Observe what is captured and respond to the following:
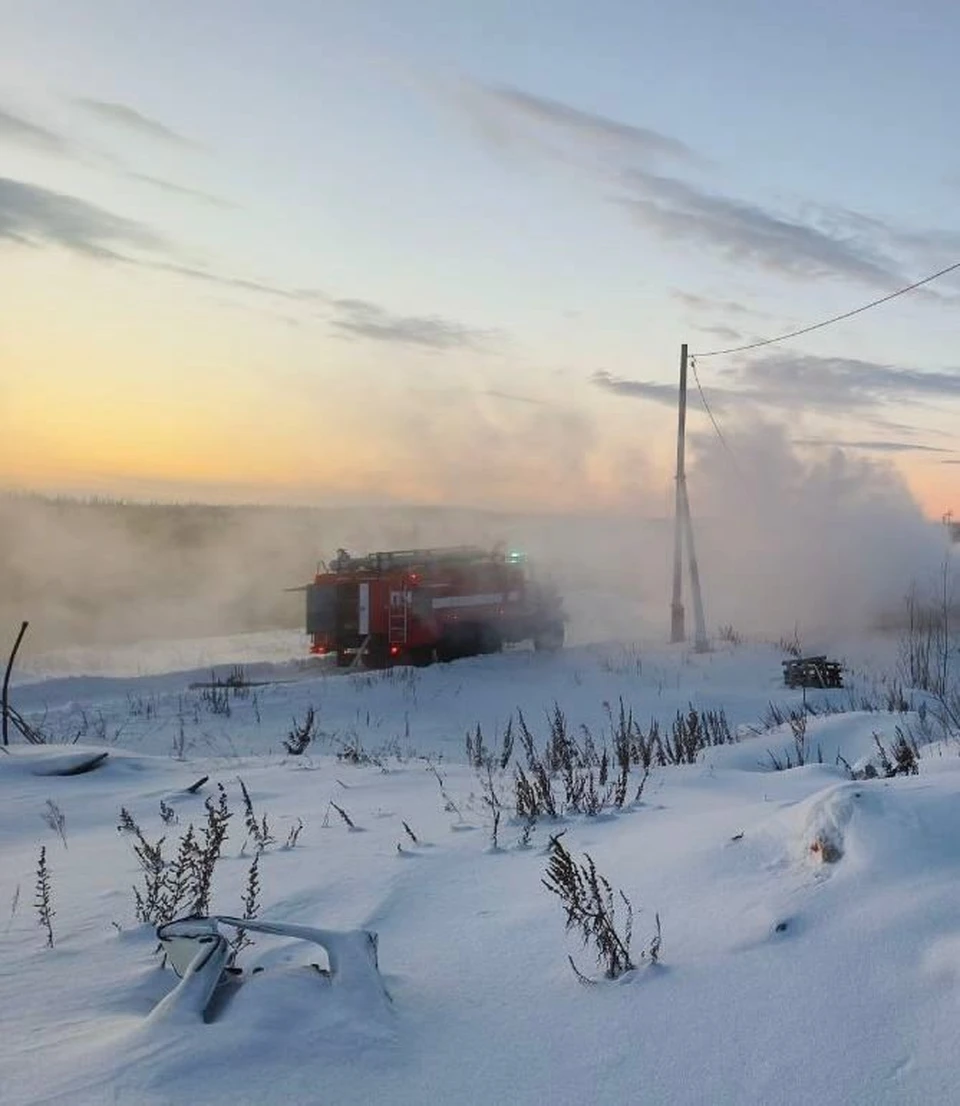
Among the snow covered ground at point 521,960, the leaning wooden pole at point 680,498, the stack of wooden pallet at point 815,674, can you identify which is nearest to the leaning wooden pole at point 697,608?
the leaning wooden pole at point 680,498

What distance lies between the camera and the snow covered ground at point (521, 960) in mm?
1867

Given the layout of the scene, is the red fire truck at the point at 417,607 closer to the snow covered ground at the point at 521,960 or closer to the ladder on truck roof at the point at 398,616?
the ladder on truck roof at the point at 398,616

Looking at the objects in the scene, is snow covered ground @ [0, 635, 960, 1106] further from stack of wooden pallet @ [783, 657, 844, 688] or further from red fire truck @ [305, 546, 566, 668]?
red fire truck @ [305, 546, 566, 668]

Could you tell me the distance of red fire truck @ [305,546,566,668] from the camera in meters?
18.9

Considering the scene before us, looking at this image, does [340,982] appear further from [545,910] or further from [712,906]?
[712,906]

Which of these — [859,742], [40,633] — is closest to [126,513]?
[40,633]

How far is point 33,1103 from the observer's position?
1791 mm

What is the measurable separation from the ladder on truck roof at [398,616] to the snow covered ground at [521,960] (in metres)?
13.1

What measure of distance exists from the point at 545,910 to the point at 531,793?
1760mm

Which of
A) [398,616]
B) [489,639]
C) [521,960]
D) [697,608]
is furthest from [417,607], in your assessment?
[521,960]

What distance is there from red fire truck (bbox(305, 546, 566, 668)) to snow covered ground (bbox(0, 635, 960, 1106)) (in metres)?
13.3

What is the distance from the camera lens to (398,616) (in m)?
18.8

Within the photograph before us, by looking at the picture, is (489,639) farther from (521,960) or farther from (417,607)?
(521,960)

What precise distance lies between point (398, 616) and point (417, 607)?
40 centimetres
